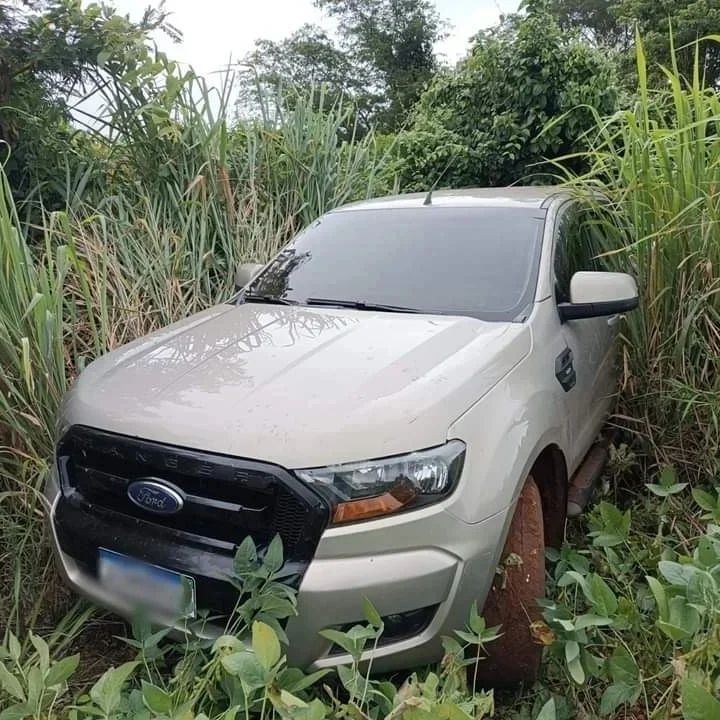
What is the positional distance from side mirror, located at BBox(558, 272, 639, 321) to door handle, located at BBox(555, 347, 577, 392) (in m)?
0.15

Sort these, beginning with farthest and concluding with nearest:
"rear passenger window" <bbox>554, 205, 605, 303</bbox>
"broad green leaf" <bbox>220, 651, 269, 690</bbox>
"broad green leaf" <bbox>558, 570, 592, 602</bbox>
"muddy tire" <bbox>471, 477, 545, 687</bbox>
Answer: "rear passenger window" <bbox>554, 205, 605, 303</bbox>
"muddy tire" <bbox>471, 477, 545, 687</bbox>
"broad green leaf" <bbox>558, 570, 592, 602</bbox>
"broad green leaf" <bbox>220, 651, 269, 690</bbox>

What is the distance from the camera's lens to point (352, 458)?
169cm

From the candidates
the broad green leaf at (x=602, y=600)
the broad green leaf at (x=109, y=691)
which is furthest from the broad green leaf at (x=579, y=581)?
the broad green leaf at (x=109, y=691)

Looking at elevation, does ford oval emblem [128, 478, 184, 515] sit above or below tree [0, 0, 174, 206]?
below

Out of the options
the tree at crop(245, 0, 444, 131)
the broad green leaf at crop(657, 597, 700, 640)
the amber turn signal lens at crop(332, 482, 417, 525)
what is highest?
the tree at crop(245, 0, 444, 131)

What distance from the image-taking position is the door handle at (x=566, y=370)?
2.40 m

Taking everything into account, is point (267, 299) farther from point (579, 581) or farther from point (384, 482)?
point (579, 581)

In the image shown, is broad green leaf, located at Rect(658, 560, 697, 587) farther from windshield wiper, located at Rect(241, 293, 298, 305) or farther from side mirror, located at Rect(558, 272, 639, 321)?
windshield wiper, located at Rect(241, 293, 298, 305)

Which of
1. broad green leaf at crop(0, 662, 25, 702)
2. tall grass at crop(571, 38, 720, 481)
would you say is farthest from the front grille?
tall grass at crop(571, 38, 720, 481)

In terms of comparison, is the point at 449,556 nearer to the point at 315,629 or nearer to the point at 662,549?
the point at 315,629

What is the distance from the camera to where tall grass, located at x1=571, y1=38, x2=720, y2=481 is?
2992mm

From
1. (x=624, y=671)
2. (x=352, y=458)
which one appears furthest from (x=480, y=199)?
(x=624, y=671)

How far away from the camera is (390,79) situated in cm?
2466

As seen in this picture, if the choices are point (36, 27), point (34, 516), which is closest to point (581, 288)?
point (34, 516)
